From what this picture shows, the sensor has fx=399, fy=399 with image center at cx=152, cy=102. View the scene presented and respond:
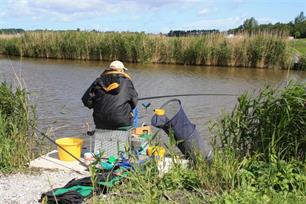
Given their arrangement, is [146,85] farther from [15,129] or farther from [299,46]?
[299,46]

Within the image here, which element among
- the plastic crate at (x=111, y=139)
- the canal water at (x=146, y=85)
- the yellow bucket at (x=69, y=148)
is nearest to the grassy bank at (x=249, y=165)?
the plastic crate at (x=111, y=139)

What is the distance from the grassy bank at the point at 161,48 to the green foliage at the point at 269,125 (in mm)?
14360

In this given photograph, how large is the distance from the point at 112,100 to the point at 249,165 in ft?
6.65

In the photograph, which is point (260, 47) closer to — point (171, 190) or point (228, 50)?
point (228, 50)

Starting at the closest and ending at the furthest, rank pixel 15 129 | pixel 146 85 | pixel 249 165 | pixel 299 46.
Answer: pixel 249 165
pixel 15 129
pixel 146 85
pixel 299 46

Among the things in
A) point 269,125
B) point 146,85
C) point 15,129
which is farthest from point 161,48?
point 269,125

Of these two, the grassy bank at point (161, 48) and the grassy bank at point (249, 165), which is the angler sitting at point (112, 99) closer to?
the grassy bank at point (249, 165)

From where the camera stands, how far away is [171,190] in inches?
153

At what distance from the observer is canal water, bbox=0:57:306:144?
9.08 meters

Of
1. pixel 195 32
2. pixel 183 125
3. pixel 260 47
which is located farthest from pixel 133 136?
pixel 195 32

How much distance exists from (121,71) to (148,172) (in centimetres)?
193

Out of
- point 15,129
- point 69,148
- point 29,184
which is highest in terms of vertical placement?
point 15,129

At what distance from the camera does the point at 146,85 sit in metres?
14.6

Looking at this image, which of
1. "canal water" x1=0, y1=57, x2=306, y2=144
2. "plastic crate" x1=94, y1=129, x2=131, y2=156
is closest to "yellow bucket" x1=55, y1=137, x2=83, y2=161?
"plastic crate" x1=94, y1=129, x2=131, y2=156
